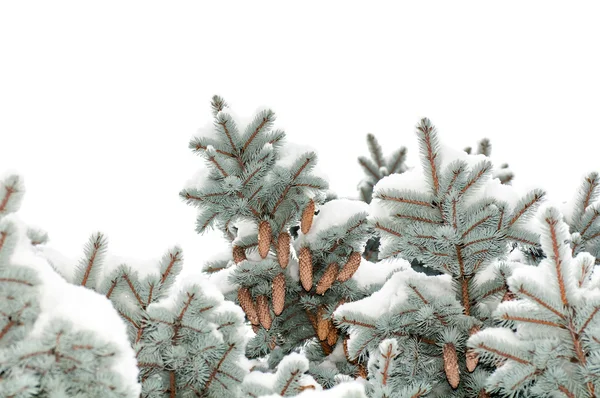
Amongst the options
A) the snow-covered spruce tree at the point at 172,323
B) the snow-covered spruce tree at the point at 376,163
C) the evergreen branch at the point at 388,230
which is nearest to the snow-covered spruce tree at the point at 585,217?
the evergreen branch at the point at 388,230

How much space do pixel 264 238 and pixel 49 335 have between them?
6.89ft

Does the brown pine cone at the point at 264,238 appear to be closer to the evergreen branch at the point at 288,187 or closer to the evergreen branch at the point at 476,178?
the evergreen branch at the point at 288,187

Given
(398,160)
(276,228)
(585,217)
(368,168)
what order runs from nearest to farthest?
(585,217) → (276,228) → (368,168) → (398,160)

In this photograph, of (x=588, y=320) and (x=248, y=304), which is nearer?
(x=588, y=320)

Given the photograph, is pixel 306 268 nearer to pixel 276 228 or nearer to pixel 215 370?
pixel 276 228

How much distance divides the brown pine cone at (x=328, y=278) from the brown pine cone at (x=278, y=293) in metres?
Result: 0.24

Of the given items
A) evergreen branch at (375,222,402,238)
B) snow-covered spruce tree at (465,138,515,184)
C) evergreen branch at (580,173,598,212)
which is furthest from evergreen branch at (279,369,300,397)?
snow-covered spruce tree at (465,138,515,184)

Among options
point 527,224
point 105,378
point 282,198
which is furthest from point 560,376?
point 282,198

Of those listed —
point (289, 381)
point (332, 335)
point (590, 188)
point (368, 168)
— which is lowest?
point (332, 335)

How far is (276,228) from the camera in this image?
12.8 feet

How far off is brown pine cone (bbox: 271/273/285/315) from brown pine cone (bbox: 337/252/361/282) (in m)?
0.39

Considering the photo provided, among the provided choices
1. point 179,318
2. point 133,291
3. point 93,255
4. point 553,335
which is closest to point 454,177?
point 553,335

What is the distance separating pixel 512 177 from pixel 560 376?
13.9ft

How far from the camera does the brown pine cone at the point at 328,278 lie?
11.8ft
